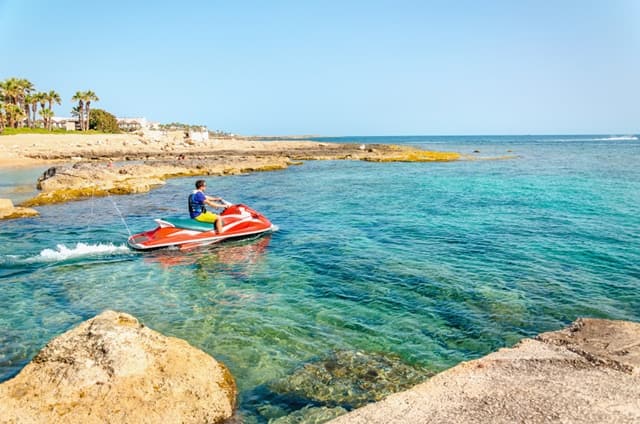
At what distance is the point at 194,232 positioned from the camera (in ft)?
49.2

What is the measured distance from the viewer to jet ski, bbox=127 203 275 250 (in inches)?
575

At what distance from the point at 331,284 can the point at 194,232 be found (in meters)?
5.84

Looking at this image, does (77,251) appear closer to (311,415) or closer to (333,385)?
(333,385)

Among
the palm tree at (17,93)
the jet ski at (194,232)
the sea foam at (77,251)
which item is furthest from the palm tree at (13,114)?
the jet ski at (194,232)

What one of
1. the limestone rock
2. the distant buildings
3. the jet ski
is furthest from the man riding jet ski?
the distant buildings

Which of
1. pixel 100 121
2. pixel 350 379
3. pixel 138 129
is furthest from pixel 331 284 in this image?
pixel 138 129

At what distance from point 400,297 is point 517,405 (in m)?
5.40

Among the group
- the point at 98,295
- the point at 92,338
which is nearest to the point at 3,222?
the point at 98,295

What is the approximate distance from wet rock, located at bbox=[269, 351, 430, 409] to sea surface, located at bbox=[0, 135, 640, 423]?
1.5 inches

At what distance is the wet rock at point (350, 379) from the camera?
6363mm

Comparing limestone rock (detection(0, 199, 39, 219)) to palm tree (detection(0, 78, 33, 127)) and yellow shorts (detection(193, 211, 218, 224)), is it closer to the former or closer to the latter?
yellow shorts (detection(193, 211, 218, 224))

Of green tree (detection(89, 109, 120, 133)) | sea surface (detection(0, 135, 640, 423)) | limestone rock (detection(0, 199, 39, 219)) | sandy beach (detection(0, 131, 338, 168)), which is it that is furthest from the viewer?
green tree (detection(89, 109, 120, 133))

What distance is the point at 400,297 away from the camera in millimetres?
10539

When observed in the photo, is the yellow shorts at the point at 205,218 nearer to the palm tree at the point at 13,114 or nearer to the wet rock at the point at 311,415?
the wet rock at the point at 311,415
